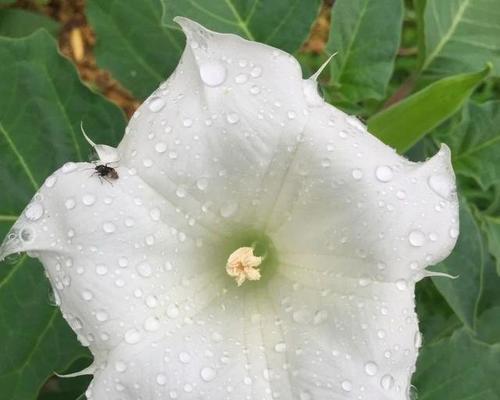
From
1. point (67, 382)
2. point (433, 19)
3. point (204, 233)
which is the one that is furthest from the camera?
point (67, 382)

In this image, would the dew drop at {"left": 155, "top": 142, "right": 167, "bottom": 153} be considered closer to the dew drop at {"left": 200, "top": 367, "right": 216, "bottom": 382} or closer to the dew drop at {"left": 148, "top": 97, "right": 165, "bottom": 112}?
the dew drop at {"left": 148, "top": 97, "right": 165, "bottom": 112}

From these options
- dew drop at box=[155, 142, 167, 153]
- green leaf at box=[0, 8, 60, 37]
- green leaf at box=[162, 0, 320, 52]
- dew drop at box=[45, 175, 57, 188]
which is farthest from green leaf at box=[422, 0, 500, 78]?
green leaf at box=[0, 8, 60, 37]

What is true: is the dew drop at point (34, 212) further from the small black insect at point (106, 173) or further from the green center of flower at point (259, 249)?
the green center of flower at point (259, 249)

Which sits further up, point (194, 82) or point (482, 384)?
point (194, 82)

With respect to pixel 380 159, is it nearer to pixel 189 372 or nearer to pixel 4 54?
Result: pixel 189 372

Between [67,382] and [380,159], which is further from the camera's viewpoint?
[67,382]

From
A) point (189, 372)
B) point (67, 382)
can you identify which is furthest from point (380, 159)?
point (67, 382)

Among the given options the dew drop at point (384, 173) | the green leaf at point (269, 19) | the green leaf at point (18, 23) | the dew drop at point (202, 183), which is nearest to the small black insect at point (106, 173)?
the dew drop at point (202, 183)
